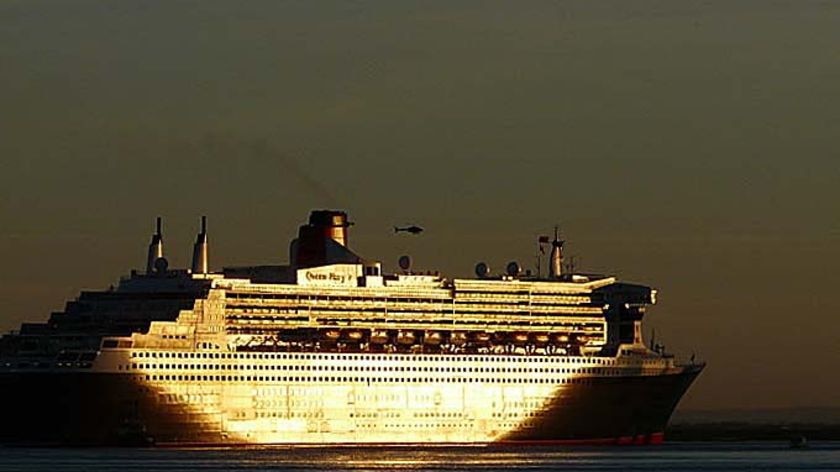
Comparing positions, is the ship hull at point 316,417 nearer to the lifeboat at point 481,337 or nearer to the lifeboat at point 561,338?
the lifeboat at point 561,338

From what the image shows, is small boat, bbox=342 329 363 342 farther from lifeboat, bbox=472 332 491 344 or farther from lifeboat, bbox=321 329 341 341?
lifeboat, bbox=472 332 491 344

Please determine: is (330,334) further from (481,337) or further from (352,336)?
(481,337)

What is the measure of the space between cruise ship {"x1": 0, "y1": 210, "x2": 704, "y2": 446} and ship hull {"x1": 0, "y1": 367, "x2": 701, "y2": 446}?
0.08 m

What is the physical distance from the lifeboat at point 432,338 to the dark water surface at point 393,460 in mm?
6480

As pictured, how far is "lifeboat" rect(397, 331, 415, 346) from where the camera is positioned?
159m

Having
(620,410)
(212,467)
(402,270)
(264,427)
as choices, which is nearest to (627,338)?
(620,410)

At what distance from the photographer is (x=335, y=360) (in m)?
154

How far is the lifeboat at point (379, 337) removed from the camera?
517ft

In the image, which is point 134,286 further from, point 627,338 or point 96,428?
point 627,338

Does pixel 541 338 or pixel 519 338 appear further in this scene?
pixel 541 338

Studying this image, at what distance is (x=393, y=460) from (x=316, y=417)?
1513 centimetres

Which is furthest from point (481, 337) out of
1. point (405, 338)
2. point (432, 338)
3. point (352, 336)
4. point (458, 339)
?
point (352, 336)

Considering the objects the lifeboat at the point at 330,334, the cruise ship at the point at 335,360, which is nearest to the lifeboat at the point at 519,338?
the cruise ship at the point at 335,360

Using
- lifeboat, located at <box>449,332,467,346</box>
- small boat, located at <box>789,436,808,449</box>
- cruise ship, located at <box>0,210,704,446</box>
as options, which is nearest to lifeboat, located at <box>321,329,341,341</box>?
cruise ship, located at <box>0,210,704,446</box>
